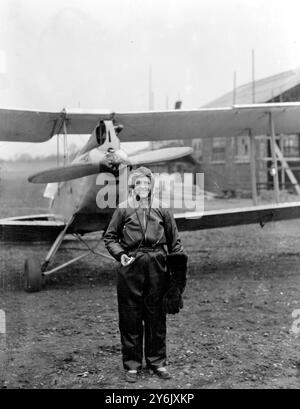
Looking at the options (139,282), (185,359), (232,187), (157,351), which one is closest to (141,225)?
(139,282)

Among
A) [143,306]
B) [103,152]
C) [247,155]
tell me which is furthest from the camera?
[247,155]

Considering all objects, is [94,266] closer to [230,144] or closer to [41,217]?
[41,217]

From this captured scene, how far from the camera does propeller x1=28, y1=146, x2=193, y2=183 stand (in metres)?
5.72

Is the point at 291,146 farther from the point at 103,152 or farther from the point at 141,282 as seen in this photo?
the point at 141,282

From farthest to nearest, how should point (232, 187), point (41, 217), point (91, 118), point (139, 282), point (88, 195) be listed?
point (232, 187), point (41, 217), point (91, 118), point (88, 195), point (139, 282)

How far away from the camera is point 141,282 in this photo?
A: 3.38 meters

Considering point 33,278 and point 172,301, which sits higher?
point 172,301

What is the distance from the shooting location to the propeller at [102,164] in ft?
18.8

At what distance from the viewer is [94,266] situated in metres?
8.14

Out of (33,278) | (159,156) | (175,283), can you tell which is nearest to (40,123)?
(159,156)

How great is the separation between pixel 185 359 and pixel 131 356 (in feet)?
1.66

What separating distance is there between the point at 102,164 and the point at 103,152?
19 cm

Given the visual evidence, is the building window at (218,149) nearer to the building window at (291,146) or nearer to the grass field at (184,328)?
the building window at (291,146)

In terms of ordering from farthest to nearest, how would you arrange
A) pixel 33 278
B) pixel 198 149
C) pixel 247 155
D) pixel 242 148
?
1. pixel 198 149
2. pixel 242 148
3. pixel 247 155
4. pixel 33 278
